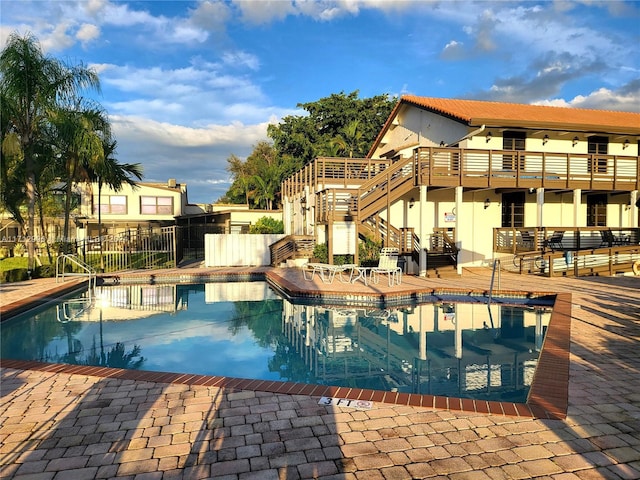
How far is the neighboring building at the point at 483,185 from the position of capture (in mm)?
16875

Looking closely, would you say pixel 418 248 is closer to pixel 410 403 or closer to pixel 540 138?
pixel 540 138

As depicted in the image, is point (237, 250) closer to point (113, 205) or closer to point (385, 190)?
point (385, 190)

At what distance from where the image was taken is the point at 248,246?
21.3 m

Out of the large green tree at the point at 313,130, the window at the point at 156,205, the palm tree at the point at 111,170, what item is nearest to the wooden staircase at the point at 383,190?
the palm tree at the point at 111,170

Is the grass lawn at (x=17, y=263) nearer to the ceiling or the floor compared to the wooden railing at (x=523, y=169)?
nearer to the floor

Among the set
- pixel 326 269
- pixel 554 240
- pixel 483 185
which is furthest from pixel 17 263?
pixel 554 240

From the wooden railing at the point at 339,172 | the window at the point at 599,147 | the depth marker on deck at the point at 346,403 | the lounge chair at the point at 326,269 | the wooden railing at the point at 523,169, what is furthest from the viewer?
the window at the point at 599,147

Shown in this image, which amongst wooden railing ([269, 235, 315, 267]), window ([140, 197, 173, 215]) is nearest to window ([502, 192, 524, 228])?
wooden railing ([269, 235, 315, 267])

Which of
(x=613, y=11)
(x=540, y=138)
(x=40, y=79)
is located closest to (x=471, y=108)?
(x=540, y=138)

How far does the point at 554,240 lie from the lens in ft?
58.2

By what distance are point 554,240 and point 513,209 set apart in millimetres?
2687

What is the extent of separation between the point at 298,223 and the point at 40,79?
43.2 ft

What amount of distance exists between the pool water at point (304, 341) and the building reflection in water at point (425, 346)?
0.02 metres

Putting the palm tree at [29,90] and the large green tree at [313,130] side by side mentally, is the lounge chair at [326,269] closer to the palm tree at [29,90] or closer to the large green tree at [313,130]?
the palm tree at [29,90]
